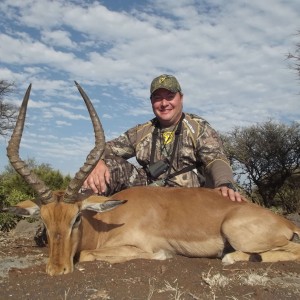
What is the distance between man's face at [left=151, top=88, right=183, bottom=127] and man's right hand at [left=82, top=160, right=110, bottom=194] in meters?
1.54

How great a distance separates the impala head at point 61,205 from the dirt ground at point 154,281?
0.22m

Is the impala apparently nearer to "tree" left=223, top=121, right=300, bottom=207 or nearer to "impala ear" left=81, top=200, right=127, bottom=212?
"impala ear" left=81, top=200, right=127, bottom=212

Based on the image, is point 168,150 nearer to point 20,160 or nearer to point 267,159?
point 20,160

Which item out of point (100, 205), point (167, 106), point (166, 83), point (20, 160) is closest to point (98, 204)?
point (100, 205)

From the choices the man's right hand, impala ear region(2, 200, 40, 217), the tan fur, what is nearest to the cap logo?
the man's right hand

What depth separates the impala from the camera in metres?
5.35

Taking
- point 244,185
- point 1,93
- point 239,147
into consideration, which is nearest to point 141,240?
point 1,93

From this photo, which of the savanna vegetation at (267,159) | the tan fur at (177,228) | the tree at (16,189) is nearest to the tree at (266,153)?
the savanna vegetation at (267,159)

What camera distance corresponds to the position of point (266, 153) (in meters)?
25.0

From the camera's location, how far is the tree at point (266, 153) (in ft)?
78.4

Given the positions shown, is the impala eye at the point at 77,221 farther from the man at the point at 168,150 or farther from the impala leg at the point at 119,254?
the man at the point at 168,150

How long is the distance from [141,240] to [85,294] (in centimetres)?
194

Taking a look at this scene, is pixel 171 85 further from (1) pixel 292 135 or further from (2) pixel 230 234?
(1) pixel 292 135

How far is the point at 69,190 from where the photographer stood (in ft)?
17.4
